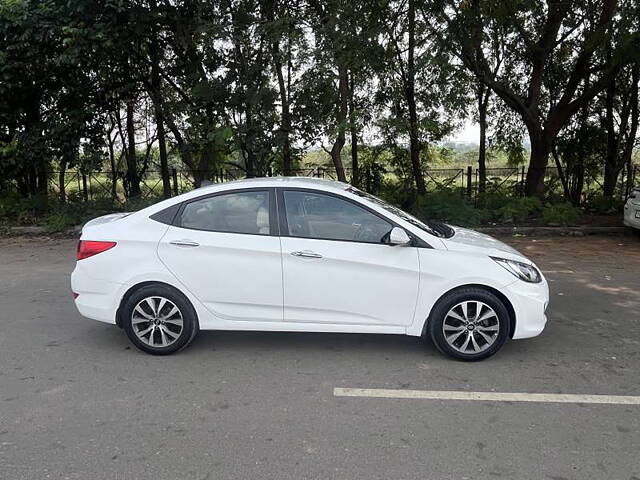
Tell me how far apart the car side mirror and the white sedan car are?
0.04 ft

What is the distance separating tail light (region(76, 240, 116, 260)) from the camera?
15.9 ft

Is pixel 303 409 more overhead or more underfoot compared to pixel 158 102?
more underfoot

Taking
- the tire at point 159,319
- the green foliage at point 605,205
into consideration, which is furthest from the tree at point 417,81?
the tire at point 159,319

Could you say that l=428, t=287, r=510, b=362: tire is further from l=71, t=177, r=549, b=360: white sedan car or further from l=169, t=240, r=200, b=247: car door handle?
l=169, t=240, r=200, b=247: car door handle

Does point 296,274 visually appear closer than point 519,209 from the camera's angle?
Yes

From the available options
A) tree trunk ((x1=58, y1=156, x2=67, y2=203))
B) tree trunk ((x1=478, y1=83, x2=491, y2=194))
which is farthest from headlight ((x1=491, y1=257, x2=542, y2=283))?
tree trunk ((x1=58, y1=156, x2=67, y2=203))

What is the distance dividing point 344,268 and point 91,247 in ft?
7.46

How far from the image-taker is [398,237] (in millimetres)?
4520

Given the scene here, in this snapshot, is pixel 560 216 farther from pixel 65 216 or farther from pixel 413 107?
pixel 65 216

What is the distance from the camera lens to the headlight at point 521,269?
→ 4633mm

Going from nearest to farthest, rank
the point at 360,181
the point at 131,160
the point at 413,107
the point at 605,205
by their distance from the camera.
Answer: the point at 605,205 < the point at 413,107 < the point at 360,181 < the point at 131,160

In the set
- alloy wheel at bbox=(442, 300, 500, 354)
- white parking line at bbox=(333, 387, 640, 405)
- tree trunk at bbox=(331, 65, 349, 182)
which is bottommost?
white parking line at bbox=(333, 387, 640, 405)

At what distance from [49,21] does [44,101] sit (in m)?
3.35

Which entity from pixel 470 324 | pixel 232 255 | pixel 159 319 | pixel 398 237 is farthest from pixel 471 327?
pixel 159 319
